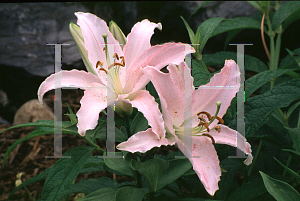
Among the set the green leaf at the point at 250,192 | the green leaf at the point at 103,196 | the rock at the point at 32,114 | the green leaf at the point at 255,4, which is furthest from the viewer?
the rock at the point at 32,114

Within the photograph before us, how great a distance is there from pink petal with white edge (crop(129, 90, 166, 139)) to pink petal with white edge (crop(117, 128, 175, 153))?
1cm

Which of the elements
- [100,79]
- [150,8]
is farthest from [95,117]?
[150,8]

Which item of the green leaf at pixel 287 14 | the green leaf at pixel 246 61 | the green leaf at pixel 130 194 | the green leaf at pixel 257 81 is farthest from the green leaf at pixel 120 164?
the green leaf at pixel 287 14

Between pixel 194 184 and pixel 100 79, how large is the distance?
565 mm

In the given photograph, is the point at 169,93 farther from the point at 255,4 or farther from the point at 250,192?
the point at 255,4

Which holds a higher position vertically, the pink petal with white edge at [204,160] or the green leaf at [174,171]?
the pink petal with white edge at [204,160]

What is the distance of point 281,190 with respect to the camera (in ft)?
2.41

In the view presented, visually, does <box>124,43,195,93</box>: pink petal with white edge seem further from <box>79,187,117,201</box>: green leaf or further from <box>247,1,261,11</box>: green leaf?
<box>247,1,261,11</box>: green leaf

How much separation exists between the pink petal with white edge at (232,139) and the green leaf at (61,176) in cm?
33

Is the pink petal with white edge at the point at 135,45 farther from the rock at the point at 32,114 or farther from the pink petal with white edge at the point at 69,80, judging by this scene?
the rock at the point at 32,114

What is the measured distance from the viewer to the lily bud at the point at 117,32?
72 cm

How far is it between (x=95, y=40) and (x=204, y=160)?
Answer: 39cm

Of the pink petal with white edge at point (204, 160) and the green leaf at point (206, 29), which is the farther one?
the green leaf at point (206, 29)

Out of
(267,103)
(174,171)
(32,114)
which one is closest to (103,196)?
(174,171)
